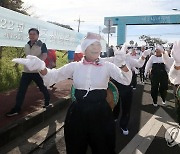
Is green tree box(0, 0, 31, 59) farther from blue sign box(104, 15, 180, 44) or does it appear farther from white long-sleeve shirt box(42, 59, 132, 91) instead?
blue sign box(104, 15, 180, 44)

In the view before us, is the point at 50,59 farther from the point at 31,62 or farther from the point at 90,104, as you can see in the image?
the point at 31,62

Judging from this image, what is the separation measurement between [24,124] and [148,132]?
235 cm

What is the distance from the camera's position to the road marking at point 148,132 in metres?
5.39

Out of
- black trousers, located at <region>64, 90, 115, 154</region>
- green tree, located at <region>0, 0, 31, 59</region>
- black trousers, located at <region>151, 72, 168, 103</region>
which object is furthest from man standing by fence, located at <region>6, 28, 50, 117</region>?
green tree, located at <region>0, 0, 31, 59</region>

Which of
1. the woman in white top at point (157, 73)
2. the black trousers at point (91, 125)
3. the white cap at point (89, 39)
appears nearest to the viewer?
the black trousers at point (91, 125)

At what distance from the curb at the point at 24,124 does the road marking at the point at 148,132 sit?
1792 mm

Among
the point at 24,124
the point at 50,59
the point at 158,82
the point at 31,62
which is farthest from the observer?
the point at 50,59

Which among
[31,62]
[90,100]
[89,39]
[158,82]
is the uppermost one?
[89,39]

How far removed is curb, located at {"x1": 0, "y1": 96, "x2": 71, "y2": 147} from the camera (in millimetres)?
5259

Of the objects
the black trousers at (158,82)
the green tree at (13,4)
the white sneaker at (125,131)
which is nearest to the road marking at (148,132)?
the white sneaker at (125,131)

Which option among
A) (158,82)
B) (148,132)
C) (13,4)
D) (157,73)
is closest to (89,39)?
(148,132)

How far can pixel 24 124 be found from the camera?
5941 mm

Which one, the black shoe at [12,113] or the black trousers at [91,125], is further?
the black shoe at [12,113]

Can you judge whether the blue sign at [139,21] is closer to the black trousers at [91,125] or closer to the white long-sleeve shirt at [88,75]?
the white long-sleeve shirt at [88,75]
